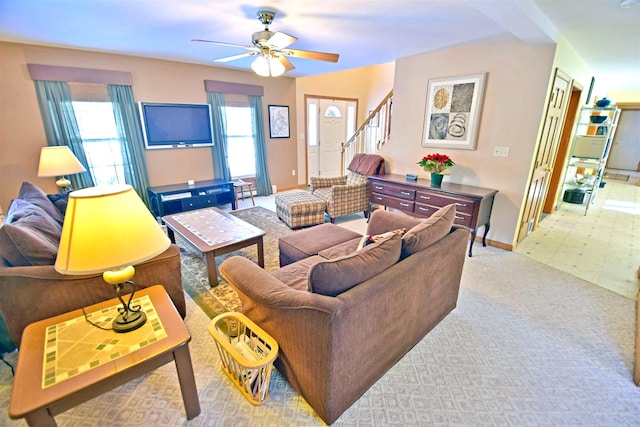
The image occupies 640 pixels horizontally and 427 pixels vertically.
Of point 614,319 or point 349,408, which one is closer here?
point 349,408

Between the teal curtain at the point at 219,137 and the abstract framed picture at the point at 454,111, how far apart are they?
10.7 ft

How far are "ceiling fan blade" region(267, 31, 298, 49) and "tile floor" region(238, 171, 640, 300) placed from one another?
2.47 meters

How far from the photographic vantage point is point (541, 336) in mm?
2061

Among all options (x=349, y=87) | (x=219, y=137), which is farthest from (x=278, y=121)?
(x=349, y=87)

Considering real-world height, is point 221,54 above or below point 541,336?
above

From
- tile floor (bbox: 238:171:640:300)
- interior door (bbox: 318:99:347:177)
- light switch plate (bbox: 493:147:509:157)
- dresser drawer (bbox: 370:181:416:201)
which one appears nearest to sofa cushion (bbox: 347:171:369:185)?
dresser drawer (bbox: 370:181:416:201)

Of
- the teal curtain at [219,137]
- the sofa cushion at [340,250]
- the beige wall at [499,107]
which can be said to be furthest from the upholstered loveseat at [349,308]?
the teal curtain at [219,137]

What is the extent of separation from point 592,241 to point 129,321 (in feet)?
16.7

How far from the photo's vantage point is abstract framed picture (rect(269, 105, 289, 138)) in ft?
18.2

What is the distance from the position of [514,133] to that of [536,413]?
2.71m

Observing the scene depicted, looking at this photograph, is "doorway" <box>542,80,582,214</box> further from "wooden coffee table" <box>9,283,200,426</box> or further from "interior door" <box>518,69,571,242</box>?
"wooden coffee table" <box>9,283,200,426</box>

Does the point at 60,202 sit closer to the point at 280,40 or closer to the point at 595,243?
the point at 280,40

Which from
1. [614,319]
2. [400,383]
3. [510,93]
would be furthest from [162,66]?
[614,319]

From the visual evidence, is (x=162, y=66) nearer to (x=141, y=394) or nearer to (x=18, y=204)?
(x=18, y=204)
